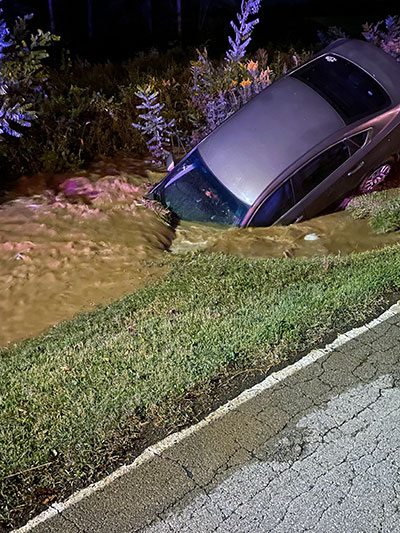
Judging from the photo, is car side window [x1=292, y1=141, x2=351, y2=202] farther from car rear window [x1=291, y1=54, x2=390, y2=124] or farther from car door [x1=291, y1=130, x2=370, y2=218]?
car rear window [x1=291, y1=54, x2=390, y2=124]

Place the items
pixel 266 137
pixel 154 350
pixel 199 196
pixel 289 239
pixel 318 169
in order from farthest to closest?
pixel 199 196 → pixel 266 137 → pixel 318 169 → pixel 289 239 → pixel 154 350

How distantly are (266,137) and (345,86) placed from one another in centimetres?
138

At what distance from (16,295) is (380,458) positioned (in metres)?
4.21

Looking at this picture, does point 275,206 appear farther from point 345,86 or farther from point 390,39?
point 390,39

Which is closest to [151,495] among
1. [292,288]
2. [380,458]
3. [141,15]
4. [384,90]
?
[380,458]

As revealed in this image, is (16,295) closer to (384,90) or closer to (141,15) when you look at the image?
(384,90)

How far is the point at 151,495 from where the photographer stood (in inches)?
180

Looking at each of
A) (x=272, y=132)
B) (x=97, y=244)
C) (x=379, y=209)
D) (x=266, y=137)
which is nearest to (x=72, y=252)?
(x=97, y=244)

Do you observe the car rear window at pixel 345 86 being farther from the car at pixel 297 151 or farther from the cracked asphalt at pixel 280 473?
the cracked asphalt at pixel 280 473

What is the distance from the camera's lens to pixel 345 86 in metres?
8.94

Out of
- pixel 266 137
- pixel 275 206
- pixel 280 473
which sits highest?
pixel 266 137

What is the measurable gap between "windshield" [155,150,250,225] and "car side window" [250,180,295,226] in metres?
0.19

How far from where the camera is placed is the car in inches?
328

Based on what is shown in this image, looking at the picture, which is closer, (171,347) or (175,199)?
(171,347)
